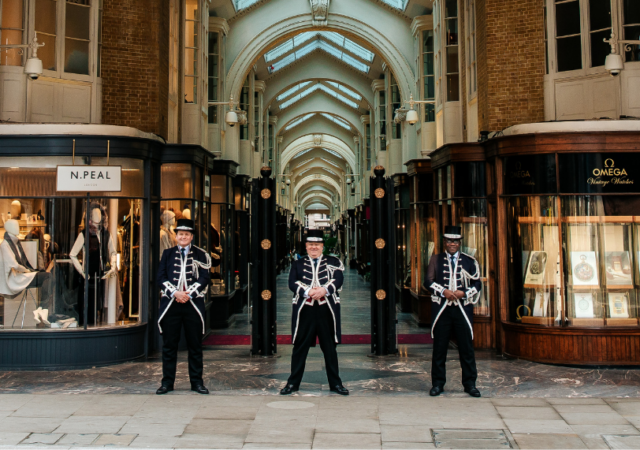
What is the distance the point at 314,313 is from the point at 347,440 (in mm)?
1783

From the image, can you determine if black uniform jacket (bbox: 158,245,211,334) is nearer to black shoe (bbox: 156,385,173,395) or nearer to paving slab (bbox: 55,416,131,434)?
black shoe (bbox: 156,385,173,395)

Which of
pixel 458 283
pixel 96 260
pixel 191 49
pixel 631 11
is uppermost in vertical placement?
pixel 191 49

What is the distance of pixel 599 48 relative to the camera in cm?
930

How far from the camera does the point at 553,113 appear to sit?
31.3 feet

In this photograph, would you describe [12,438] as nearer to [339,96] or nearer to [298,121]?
[339,96]

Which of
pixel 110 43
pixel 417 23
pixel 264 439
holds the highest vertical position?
pixel 417 23

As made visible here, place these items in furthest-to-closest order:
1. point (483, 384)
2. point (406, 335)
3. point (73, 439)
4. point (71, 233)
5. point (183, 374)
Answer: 1. point (406, 335)
2. point (71, 233)
3. point (183, 374)
4. point (483, 384)
5. point (73, 439)

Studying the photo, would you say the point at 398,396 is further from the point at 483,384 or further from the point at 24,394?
the point at 24,394

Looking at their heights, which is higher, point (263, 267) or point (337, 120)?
point (337, 120)

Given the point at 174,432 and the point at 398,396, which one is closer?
the point at 174,432

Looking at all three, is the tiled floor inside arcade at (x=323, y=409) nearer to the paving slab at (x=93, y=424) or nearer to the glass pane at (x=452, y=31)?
the paving slab at (x=93, y=424)

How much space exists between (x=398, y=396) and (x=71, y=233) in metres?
4.86

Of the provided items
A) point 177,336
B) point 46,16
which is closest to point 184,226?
point 177,336

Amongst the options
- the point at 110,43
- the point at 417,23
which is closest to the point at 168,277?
the point at 110,43
